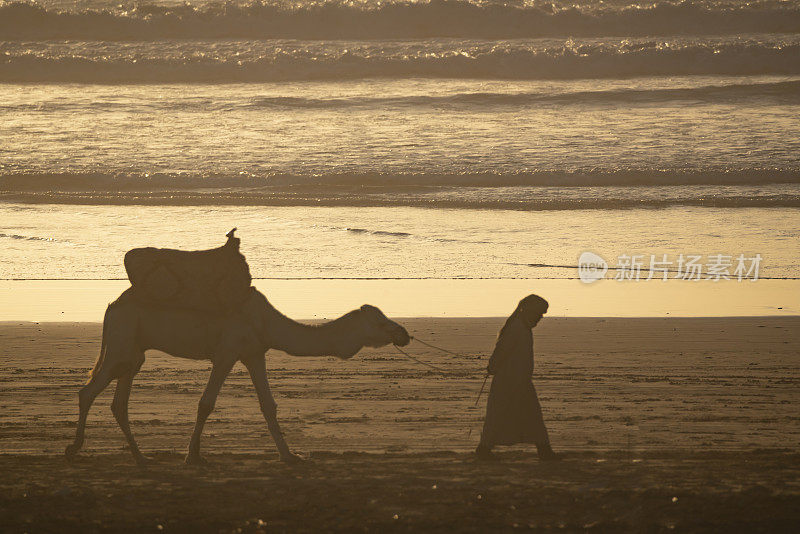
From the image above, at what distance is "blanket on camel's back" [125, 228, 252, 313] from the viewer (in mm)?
10164

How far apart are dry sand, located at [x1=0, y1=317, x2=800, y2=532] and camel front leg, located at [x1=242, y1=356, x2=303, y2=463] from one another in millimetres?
155

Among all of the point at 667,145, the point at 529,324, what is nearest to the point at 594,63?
the point at 667,145

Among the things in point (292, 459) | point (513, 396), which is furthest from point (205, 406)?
point (513, 396)

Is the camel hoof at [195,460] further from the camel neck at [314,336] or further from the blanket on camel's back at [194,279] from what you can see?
the blanket on camel's back at [194,279]

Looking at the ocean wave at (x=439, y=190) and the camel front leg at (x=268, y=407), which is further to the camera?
the ocean wave at (x=439, y=190)

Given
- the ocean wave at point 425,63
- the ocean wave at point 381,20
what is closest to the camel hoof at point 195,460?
the ocean wave at point 425,63

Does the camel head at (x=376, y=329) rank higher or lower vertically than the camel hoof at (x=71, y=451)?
higher

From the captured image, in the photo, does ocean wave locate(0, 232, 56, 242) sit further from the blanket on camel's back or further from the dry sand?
the blanket on camel's back

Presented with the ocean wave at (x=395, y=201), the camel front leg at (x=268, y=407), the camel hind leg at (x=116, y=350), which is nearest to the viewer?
the camel front leg at (x=268, y=407)

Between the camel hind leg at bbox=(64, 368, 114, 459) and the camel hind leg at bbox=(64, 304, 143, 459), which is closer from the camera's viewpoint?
the camel hind leg at bbox=(64, 368, 114, 459)

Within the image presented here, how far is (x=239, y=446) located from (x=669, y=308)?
28.0 feet

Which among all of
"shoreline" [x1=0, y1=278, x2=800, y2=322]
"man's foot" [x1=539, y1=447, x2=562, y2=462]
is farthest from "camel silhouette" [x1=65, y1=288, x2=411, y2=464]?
"shoreline" [x1=0, y1=278, x2=800, y2=322]

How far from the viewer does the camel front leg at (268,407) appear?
9969 millimetres

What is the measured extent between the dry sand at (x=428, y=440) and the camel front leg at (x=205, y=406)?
21 centimetres
